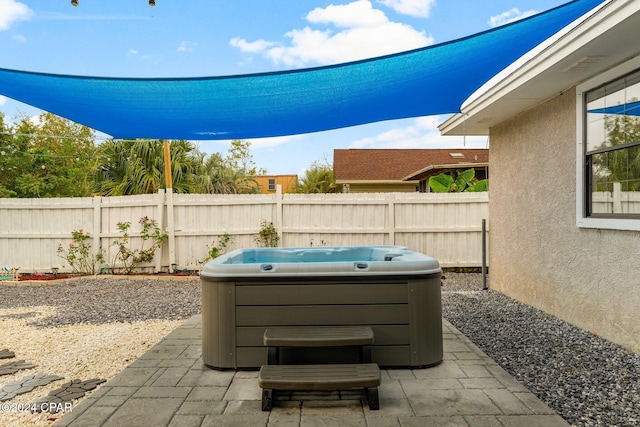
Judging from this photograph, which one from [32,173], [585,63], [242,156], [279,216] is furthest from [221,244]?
[242,156]

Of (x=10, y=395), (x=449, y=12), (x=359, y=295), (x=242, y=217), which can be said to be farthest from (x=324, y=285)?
(x=242, y=217)

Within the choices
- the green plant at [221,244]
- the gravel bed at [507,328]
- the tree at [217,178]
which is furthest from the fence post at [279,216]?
the tree at [217,178]

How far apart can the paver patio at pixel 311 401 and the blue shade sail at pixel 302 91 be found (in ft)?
7.38

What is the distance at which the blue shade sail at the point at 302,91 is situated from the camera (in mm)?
3439

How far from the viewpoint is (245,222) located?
27.8ft

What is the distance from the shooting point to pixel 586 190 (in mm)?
4422

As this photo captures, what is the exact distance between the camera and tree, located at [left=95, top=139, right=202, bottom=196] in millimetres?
13547

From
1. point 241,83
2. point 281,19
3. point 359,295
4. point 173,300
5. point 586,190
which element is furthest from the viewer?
point 281,19

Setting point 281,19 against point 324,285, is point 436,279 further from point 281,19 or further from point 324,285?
point 281,19

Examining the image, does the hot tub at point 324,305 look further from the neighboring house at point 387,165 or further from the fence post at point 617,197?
the neighboring house at point 387,165

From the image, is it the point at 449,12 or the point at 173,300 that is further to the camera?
the point at 173,300

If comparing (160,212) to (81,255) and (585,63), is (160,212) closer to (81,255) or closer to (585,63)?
(81,255)

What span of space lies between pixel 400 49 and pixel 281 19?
15.9 feet

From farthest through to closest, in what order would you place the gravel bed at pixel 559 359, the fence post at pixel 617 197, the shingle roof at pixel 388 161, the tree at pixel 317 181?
1. the tree at pixel 317 181
2. the shingle roof at pixel 388 161
3. the fence post at pixel 617 197
4. the gravel bed at pixel 559 359
